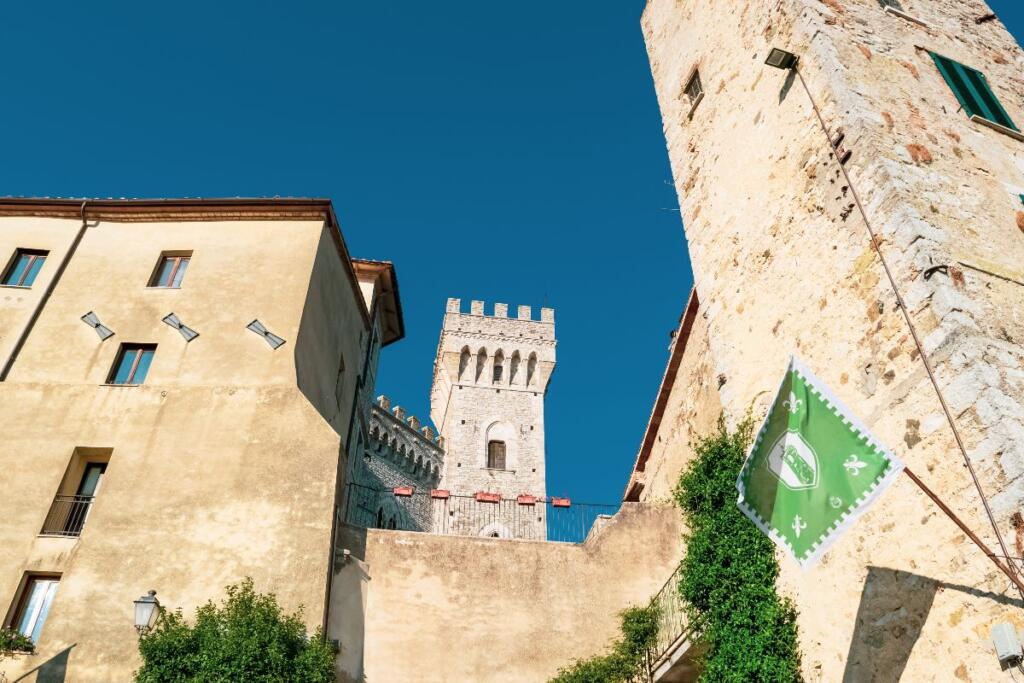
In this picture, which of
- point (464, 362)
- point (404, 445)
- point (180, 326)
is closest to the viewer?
point (180, 326)

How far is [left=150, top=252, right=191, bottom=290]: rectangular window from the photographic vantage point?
14.1 m

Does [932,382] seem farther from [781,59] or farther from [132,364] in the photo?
[132,364]

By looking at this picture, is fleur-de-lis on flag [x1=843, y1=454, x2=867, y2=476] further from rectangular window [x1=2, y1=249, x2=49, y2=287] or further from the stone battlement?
the stone battlement

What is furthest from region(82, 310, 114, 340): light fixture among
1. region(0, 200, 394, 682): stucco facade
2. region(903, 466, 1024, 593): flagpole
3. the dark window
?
the dark window

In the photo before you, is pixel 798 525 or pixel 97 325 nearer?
pixel 798 525

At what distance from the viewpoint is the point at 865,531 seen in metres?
6.99

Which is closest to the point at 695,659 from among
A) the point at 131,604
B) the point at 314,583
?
the point at 314,583

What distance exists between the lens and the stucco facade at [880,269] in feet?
19.7

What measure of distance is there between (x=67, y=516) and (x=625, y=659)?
8.20m

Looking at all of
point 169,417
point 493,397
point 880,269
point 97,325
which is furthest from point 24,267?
point 493,397

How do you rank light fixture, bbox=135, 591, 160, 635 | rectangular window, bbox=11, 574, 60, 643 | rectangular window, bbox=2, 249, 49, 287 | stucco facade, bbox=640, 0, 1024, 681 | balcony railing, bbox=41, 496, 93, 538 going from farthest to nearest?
rectangular window, bbox=2, 249, 49, 287, balcony railing, bbox=41, 496, 93, 538, rectangular window, bbox=11, 574, 60, 643, light fixture, bbox=135, 591, 160, 635, stucco facade, bbox=640, 0, 1024, 681

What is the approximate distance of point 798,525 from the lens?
6273 mm

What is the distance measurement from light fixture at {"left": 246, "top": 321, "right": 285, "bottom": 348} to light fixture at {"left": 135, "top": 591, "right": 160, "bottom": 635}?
4441 mm

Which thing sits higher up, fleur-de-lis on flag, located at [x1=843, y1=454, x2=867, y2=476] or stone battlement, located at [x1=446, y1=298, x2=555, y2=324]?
stone battlement, located at [x1=446, y1=298, x2=555, y2=324]
